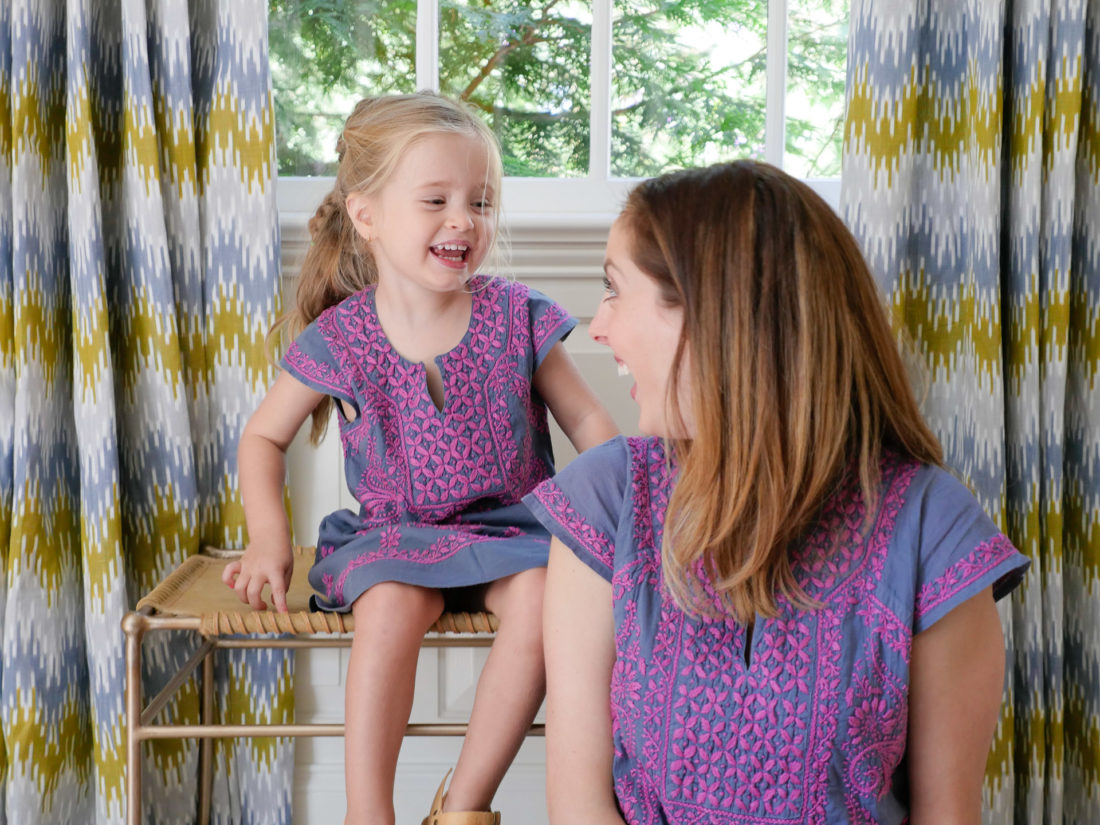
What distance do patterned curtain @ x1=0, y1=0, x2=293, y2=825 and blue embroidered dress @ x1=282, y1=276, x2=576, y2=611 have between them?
0.26m

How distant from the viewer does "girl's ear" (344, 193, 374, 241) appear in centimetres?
151

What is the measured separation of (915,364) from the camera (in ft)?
5.60

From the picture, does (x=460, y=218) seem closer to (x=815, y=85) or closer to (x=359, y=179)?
(x=359, y=179)

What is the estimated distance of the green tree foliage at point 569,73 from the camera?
1.94 meters

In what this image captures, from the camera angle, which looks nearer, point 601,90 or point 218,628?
point 218,628

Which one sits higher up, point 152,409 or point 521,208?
point 521,208

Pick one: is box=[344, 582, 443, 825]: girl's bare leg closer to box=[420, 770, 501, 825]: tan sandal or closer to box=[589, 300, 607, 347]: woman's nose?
box=[420, 770, 501, 825]: tan sandal

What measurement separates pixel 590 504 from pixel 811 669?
0.22m

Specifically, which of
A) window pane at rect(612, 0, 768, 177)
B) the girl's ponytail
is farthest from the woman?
window pane at rect(612, 0, 768, 177)

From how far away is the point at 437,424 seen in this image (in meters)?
1.45

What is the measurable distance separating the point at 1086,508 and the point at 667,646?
1.12 m

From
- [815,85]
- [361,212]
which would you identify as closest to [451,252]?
[361,212]

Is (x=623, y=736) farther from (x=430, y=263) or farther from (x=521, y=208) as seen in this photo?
(x=521, y=208)

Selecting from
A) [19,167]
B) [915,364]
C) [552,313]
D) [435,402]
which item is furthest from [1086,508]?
[19,167]
